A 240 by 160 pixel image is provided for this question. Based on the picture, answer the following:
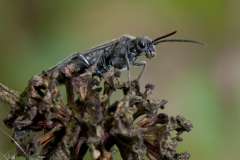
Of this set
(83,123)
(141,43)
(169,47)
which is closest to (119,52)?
(141,43)

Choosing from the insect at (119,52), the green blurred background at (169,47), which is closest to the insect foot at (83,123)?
the insect at (119,52)

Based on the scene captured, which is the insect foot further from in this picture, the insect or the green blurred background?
the green blurred background

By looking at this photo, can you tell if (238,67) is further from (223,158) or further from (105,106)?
A: (105,106)

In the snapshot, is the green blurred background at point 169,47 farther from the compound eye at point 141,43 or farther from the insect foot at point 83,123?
the insect foot at point 83,123

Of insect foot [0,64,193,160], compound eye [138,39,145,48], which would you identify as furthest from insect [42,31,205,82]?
insect foot [0,64,193,160]

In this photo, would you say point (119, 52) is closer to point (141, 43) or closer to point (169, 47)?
point (141, 43)

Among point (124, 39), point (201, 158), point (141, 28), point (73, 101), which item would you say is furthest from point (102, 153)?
point (141, 28)

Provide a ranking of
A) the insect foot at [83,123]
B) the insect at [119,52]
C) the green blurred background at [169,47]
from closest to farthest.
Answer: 1. the insect foot at [83,123]
2. the insect at [119,52]
3. the green blurred background at [169,47]
